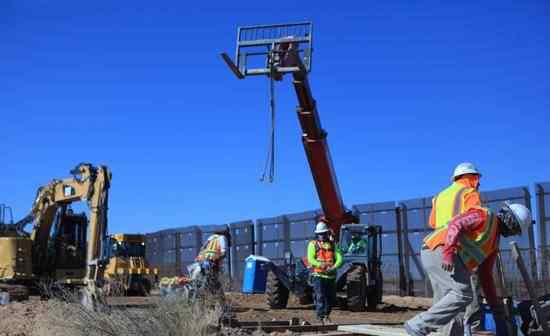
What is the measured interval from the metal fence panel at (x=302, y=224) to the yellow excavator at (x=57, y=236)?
7010 millimetres

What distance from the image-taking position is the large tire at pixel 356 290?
50.1ft

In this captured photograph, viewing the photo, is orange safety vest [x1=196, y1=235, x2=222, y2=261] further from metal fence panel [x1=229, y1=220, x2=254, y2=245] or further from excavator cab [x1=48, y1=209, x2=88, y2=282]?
metal fence panel [x1=229, y1=220, x2=254, y2=245]

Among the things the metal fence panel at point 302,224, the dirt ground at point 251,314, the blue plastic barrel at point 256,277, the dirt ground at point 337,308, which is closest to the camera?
the dirt ground at point 251,314

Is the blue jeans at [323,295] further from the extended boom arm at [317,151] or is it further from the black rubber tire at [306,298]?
the black rubber tire at [306,298]

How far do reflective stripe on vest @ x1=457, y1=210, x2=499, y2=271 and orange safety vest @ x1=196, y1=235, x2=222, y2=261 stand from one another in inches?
264

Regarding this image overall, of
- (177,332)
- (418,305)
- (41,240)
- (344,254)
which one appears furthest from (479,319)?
(41,240)

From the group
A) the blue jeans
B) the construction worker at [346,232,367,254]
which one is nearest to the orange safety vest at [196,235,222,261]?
the blue jeans

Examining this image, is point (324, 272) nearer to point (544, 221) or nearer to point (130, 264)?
point (544, 221)

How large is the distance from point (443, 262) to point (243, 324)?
12.1 feet

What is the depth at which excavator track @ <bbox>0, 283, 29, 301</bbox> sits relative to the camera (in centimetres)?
1653

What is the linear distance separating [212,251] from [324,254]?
6.43 feet

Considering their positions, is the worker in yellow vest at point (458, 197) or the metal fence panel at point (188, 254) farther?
the metal fence panel at point (188, 254)

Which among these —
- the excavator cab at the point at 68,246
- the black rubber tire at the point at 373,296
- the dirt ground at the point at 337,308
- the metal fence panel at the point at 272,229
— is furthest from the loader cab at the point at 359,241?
the metal fence panel at the point at 272,229

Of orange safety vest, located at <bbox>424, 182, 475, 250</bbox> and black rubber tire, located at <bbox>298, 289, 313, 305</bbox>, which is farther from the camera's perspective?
black rubber tire, located at <bbox>298, 289, 313, 305</bbox>
